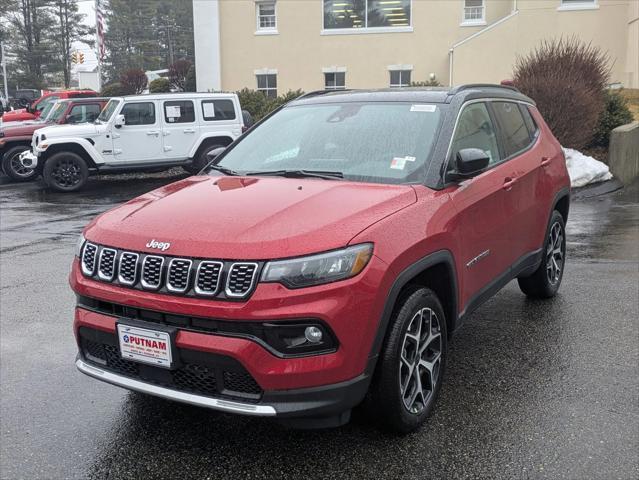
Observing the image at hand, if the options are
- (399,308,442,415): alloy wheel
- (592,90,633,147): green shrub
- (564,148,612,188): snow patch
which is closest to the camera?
(399,308,442,415): alloy wheel

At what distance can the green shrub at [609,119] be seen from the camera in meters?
13.9

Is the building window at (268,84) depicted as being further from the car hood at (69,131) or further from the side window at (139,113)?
the car hood at (69,131)

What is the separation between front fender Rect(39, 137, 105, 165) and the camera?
13586 millimetres

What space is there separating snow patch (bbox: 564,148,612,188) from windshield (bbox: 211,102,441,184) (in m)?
8.90

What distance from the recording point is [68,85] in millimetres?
64938

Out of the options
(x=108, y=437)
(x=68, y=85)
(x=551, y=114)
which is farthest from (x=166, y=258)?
(x=68, y=85)

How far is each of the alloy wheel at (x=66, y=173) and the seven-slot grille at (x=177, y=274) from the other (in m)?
11.6

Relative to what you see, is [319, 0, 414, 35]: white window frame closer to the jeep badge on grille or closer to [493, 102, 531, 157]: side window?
[493, 102, 531, 157]: side window

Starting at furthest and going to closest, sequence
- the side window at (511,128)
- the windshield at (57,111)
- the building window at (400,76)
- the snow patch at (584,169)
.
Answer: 1. the building window at (400,76)
2. the windshield at (57,111)
3. the snow patch at (584,169)
4. the side window at (511,128)

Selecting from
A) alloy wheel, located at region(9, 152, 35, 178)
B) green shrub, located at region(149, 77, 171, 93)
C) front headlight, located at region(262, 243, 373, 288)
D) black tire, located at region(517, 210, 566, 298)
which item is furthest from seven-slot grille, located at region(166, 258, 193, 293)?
green shrub, located at region(149, 77, 171, 93)

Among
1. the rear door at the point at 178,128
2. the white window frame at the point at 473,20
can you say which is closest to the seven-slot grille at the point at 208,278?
the rear door at the point at 178,128

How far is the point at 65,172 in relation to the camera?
547 inches

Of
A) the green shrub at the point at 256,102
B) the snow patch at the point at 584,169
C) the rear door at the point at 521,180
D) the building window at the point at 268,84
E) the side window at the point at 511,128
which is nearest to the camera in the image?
the rear door at the point at 521,180

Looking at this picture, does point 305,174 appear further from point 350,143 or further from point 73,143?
point 73,143
